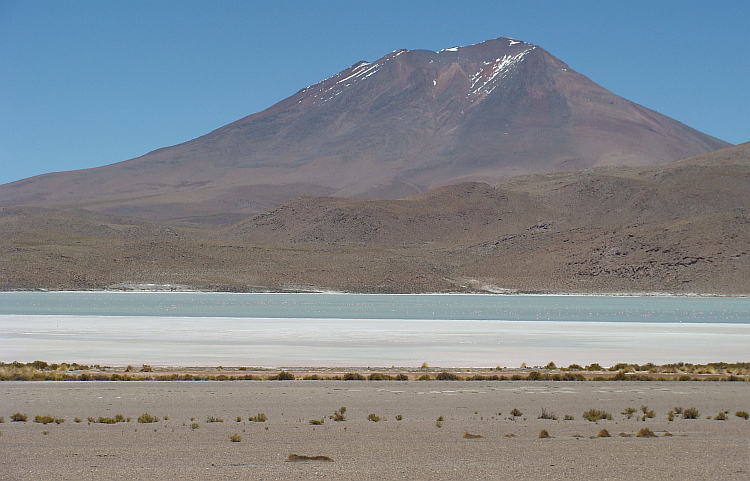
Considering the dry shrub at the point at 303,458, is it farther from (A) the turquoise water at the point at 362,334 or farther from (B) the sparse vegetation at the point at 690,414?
(A) the turquoise water at the point at 362,334

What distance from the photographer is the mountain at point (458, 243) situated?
8375 centimetres

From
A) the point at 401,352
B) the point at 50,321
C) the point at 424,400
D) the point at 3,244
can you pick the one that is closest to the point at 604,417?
the point at 424,400

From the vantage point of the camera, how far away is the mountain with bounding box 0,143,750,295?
83750mm

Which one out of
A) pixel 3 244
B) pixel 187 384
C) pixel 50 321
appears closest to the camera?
pixel 187 384

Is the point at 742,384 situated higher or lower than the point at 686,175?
lower

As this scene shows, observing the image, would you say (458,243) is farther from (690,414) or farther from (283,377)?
(690,414)

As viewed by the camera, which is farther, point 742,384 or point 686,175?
point 686,175

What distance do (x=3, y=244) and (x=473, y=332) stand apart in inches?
2779

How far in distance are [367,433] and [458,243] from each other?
324 feet

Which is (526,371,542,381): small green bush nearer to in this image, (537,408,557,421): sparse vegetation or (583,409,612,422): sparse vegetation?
(583,409,612,422): sparse vegetation

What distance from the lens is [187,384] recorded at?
58.0ft

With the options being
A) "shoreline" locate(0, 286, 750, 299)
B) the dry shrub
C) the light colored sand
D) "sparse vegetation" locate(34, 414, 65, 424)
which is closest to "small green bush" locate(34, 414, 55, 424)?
"sparse vegetation" locate(34, 414, 65, 424)

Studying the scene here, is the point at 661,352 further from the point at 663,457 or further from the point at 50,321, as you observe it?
the point at 50,321

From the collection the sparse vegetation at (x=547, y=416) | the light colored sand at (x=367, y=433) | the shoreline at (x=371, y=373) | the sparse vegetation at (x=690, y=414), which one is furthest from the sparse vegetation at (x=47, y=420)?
the sparse vegetation at (x=690, y=414)
